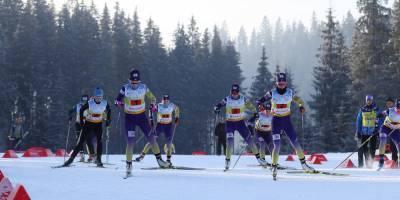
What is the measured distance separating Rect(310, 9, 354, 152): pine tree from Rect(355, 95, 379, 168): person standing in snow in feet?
82.3

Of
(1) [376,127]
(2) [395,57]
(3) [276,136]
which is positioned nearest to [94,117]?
(3) [276,136]

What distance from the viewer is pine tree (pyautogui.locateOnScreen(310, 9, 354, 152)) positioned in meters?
44.5

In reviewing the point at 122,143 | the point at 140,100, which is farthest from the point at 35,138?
the point at 140,100

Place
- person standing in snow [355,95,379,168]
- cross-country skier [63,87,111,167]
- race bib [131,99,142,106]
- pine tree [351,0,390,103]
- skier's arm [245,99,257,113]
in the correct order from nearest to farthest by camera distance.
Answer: race bib [131,99,142,106] → skier's arm [245,99,257,113] → cross-country skier [63,87,111,167] → person standing in snow [355,95,379,168] → pine tree [351,0,390,103]

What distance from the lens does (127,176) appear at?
39.3ft

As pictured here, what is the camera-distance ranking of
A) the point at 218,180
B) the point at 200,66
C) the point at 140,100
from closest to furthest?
the point at 218,180 < the point at 140,100 < the point at 200,66

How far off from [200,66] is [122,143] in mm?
19465

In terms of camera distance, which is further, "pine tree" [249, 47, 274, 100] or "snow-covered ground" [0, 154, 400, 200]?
"pine tree" [249, 47, 274, 100]

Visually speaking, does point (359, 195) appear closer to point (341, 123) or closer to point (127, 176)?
point (127, 176)

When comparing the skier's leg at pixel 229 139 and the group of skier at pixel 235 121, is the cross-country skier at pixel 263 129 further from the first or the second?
the skier's leg at pixel 229 139

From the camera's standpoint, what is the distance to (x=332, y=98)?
49.6 meters

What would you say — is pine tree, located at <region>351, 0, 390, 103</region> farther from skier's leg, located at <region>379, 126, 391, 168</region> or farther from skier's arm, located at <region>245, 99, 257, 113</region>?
skier's arm, located at <region>245, 99, 257, 113</region>

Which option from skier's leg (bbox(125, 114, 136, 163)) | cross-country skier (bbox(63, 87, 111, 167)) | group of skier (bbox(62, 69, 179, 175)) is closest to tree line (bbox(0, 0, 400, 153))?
group of skier (bbox(62, 69, 179, 175))

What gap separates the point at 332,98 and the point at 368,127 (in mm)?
32989
